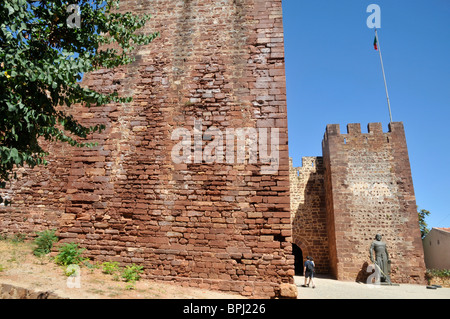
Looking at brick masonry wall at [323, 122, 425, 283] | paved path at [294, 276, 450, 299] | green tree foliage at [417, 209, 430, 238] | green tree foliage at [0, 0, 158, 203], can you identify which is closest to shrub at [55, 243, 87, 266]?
green tree foliage at [0, 0, 158, 203]

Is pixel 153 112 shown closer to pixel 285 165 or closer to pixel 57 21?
pixel 57 21

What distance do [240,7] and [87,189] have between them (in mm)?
5563

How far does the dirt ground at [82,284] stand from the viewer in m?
4.21

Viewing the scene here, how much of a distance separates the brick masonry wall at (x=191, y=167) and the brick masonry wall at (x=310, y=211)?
1308 cm

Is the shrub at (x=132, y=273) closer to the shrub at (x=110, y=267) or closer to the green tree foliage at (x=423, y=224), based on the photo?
the shrub at (x=110, y=267)

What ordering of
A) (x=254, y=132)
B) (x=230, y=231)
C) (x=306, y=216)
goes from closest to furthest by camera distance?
(x=230, y=231)
(x=254, y=132)
(x=306, y=216)

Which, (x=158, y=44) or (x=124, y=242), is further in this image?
(x=158, y=44)

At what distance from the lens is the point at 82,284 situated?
4625mm

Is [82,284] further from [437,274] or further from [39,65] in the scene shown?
[437,274]

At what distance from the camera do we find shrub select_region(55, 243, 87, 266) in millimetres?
5504

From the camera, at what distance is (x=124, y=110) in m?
6.63

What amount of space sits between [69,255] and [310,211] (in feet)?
49.5

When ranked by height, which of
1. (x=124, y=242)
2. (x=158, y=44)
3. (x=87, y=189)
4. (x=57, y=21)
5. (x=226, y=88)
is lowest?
(x=124, y=242)
